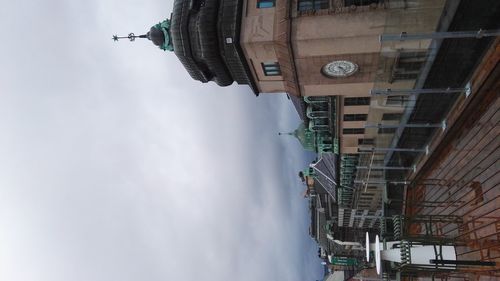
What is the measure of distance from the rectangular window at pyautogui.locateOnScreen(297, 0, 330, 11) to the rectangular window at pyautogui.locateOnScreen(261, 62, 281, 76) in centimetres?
580

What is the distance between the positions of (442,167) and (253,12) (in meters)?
16.0

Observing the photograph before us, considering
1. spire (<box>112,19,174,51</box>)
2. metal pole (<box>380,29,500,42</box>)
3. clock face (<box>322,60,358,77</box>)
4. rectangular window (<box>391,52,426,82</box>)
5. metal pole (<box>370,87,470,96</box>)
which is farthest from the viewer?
spire (<box>112,19,174,51</box>)

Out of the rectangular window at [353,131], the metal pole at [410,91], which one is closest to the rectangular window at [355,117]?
the rectangular window at [353,131]

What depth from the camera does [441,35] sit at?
56.7 feet

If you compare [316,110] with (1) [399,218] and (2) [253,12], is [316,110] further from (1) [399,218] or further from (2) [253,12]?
(1) [399,218]

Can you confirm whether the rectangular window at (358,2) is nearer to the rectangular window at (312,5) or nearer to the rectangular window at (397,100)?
the rectangular window at (312,5)

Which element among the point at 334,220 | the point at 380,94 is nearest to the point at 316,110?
the point at 380,94

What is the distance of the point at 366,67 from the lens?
3039 cm

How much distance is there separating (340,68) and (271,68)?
230 inches

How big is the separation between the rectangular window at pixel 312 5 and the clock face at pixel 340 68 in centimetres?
394

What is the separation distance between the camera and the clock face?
30.4m

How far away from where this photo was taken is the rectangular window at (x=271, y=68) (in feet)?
112

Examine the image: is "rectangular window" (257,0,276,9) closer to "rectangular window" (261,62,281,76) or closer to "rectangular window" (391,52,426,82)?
"rectangular window" (261,62,281,76)

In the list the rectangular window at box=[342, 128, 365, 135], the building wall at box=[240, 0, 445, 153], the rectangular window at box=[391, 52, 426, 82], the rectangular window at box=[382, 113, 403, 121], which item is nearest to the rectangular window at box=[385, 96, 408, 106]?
the building wall at box=[240, 0, 445, 153]
